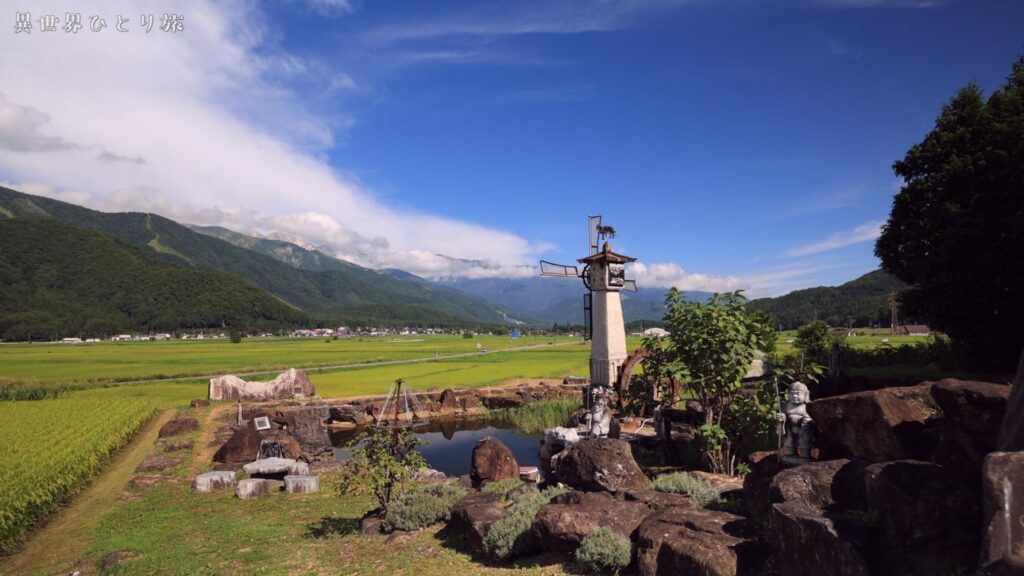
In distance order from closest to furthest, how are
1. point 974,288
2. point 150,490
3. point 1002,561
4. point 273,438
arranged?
1. point 1002,561
2. point 150,490
3. point 974,288
4. point 273,438

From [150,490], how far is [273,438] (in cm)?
588

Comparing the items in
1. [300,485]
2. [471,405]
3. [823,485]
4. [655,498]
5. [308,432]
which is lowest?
[471,405]

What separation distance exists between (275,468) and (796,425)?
19.3m

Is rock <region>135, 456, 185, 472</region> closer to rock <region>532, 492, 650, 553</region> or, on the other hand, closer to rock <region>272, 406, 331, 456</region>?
rock <region>272, 406, 331, 456</region>

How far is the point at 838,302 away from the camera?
6304 inches

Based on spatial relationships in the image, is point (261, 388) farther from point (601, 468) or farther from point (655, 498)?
point (655, 498)

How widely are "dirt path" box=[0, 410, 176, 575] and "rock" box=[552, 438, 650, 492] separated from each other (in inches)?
473

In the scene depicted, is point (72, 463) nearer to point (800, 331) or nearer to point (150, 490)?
point (150, 490)

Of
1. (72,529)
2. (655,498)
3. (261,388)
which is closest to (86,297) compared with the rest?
(261,388)

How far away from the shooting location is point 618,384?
2839cm

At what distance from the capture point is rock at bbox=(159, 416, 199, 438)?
28.4 metres

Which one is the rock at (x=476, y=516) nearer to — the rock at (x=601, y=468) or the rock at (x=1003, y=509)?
the rock at (x=601, y=468)

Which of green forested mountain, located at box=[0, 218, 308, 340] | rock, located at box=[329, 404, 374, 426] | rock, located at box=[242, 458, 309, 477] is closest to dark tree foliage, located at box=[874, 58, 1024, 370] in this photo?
rock, located at box=[242, 458, 309, 477]

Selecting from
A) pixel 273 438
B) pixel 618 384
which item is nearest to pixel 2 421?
pixel 273 438
